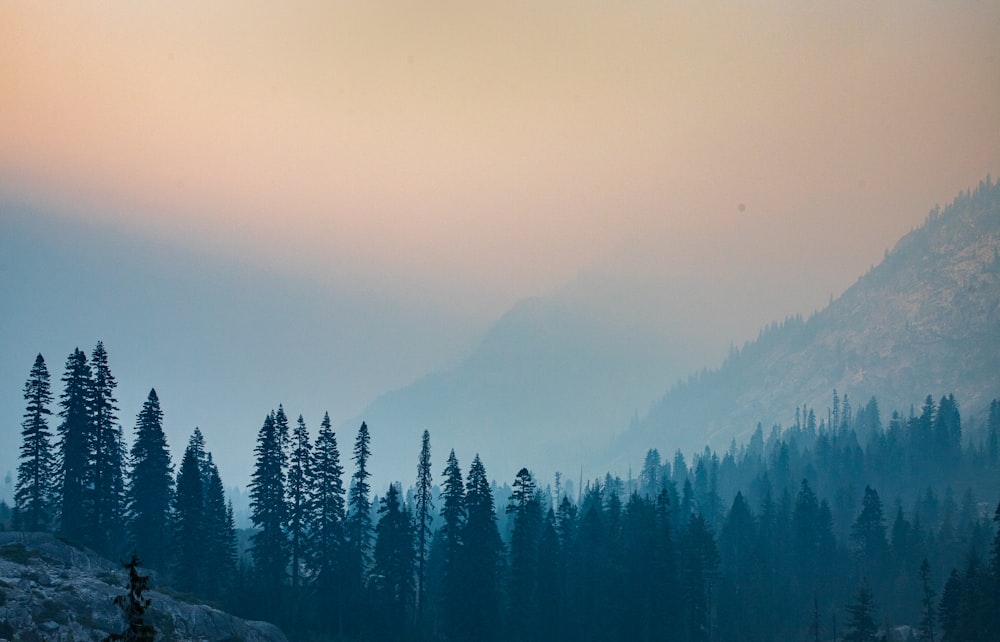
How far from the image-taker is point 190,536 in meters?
82.1

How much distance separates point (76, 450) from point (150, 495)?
297 inches

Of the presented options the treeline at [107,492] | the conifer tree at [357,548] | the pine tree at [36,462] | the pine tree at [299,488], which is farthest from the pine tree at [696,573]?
the pine tree at [36,462]

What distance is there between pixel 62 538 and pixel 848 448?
161 m

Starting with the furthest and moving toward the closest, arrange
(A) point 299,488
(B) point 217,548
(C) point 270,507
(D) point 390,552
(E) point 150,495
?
1. (A) point 299,488
2. (D) point 390,552
3. (C) point 270,507
4. (E) point 150,495
5. (B) point 217,548

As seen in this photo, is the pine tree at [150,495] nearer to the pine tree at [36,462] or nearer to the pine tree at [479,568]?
the pine tree at [36,462]

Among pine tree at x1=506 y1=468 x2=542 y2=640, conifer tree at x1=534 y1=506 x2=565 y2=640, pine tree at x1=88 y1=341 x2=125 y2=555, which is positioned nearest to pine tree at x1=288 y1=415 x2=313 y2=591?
pine tree at x1=88 y1=341 x2=125 y2=555

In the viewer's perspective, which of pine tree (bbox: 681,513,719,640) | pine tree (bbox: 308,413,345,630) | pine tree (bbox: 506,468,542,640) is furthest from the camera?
pine tree (bbox: 681,513,719,640)

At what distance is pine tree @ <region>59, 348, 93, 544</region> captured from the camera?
81.5 m

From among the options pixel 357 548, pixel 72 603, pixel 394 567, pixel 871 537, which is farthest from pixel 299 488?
pixel 871 537

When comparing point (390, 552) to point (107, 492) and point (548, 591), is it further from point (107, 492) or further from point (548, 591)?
point (107, 492)

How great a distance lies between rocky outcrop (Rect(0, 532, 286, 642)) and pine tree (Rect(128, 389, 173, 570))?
11224 mm

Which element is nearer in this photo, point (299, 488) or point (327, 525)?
point (327, 525)

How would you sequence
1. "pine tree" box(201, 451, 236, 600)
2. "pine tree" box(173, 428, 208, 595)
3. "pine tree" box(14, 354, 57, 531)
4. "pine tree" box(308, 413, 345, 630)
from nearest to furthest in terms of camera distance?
"pine tree" box(173, 428, 208, 595), "pine tree" box(14, 354, 57, 531), "pine tree" box(201, 451, 236, 600), "pine tree" box(308, 413, 345, 630)

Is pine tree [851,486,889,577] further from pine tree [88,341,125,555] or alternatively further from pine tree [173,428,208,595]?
pine tree [88,341,125,555]
